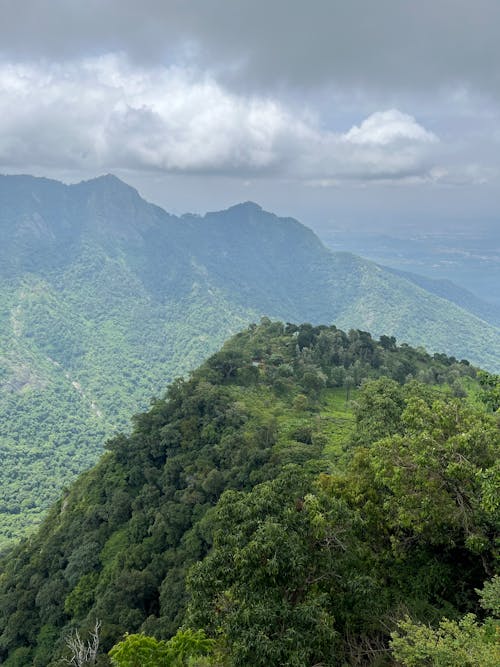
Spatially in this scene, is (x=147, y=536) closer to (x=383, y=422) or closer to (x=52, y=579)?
(x=52, y=579)

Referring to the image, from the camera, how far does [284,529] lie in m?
14.7

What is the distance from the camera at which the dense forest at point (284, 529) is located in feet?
45.9

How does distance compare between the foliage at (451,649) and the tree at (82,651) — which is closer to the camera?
the foliage at (451,649)

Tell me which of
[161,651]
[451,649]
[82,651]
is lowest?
[82,651]

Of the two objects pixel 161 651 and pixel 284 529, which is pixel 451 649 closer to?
pixel 284 529

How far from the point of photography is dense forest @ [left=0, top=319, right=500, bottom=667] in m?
14.0

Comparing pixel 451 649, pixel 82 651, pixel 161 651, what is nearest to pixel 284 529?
pixel 451 649

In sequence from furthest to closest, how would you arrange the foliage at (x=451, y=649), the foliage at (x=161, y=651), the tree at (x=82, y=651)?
the tree at (x=82, y=651) < the foliage at (x=161, y=651) < the foliage at (x=451, y=649)

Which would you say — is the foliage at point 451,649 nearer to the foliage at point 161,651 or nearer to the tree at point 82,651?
the foliage at point 161,651

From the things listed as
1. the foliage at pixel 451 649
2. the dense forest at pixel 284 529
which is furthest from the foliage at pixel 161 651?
the foliage at pixel 451 649

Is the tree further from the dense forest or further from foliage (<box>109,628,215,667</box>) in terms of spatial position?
foliage (<box>109,628,215,667</box>)

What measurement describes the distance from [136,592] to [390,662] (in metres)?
25.9

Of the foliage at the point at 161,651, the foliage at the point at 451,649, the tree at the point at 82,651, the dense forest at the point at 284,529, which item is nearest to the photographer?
the foliage at the point at 451,649

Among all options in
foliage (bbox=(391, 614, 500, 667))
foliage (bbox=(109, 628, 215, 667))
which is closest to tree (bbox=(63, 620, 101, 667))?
foliage (bbox=(109, 628, 215, 667))
